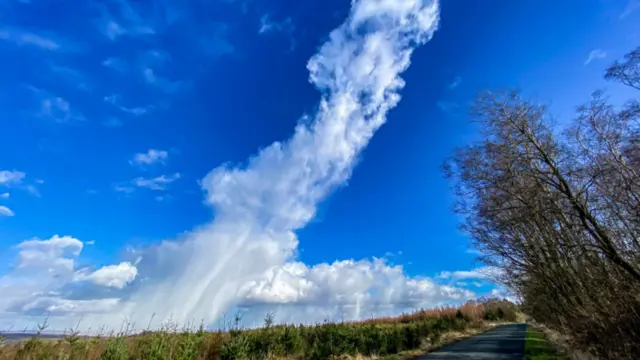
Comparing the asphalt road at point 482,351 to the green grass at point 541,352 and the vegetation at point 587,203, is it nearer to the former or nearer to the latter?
the green grass at point 541,352

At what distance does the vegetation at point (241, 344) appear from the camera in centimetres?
749

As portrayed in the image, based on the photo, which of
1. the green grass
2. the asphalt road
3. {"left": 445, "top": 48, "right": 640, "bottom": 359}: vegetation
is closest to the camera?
{"left": 445, "top": 48, "right": 640, "bottom": 359}: vegetation

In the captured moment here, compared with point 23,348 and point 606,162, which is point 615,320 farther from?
point 23,348

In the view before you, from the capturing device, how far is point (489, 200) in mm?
10328

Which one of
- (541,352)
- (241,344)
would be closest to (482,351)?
(541,352)

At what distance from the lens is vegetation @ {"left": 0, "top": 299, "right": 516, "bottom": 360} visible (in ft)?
24.6

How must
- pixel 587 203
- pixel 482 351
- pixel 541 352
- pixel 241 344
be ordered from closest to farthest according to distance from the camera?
pixel 587 203
pixel 241 344
pixel 541 352
pixel 482 351

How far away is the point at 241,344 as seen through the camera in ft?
42.1

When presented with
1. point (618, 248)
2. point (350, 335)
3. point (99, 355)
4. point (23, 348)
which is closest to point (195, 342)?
point (99, 355)

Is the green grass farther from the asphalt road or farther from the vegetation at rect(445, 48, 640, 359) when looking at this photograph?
the vegetation at rect(445, 48, 640, 359)

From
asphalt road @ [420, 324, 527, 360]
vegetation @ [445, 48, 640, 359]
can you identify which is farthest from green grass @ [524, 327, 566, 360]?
vegetation @ [445, 48, 640, 359]

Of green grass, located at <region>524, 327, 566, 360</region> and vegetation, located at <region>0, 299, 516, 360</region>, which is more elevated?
vegetation, located at <region>0, 299, 516, 360</region>

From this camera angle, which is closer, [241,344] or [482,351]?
[241,344]

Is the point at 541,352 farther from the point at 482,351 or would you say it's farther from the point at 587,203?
the point at 587,203
